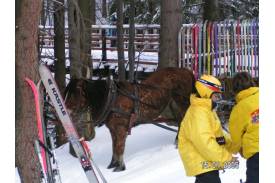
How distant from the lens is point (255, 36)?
442 inches

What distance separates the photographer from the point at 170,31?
10.0m

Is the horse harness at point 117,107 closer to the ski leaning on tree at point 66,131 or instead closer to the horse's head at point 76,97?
the horse's head at point 76,97

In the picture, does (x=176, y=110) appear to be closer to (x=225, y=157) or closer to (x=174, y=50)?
(x=174, y=50)

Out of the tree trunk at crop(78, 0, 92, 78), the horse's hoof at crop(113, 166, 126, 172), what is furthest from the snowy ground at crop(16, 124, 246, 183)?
the tree trunk at crop(78, 0, 92, 78)

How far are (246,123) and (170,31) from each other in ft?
20.2

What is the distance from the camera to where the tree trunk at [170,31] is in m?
Result: 9.92

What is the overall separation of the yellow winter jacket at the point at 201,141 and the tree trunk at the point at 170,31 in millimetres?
5835

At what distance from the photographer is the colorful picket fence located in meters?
10.4

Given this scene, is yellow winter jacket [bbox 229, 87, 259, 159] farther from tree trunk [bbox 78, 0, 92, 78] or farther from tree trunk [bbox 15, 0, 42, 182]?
tree trunk [bbox 78, 0, 92, 78]

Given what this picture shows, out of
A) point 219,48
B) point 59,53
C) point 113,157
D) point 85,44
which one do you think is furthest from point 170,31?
point 113,157

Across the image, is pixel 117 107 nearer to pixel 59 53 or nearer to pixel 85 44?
pixel 85 44

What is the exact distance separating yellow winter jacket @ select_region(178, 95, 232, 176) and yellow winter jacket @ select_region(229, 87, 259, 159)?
0.50ft

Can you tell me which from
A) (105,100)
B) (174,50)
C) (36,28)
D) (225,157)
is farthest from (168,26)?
(225,157)

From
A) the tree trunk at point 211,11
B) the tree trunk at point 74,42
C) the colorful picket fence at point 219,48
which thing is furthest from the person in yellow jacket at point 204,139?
the tree trunk at point 211,11
